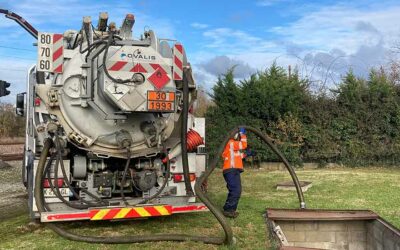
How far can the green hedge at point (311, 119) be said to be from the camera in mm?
16875

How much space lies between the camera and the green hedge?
1688 cm

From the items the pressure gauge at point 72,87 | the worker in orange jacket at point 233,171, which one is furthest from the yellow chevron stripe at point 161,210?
the pressure gauge at point 72,87

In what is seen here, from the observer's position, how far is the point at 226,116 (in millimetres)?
17109

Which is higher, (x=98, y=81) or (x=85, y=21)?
(x=85, y=21)

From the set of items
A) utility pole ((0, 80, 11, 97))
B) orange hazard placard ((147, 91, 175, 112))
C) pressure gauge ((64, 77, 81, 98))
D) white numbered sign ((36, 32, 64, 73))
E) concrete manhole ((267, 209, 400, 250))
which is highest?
utility pole ((0, 80, 11, 97))

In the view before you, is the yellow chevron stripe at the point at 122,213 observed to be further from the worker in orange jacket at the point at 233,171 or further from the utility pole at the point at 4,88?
the utility pole at the point at 4,88

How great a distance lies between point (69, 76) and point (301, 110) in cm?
1234

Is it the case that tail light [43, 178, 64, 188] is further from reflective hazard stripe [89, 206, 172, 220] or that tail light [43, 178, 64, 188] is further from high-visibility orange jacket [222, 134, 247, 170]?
high-visibility orange jacket [222, 134, 247, 170]

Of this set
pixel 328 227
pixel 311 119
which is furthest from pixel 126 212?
pixel 311 119

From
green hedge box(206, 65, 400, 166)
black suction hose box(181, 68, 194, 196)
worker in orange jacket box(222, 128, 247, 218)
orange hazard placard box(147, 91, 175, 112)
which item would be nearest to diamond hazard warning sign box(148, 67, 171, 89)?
orange hazard placard box(147, 91, 175, 112)

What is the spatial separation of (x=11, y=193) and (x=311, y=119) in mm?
10588

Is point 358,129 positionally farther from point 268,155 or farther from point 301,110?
point 268,155

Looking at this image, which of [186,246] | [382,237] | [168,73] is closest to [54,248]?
[186,246]

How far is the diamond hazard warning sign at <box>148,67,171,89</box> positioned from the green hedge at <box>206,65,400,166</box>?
1064 centimetres
